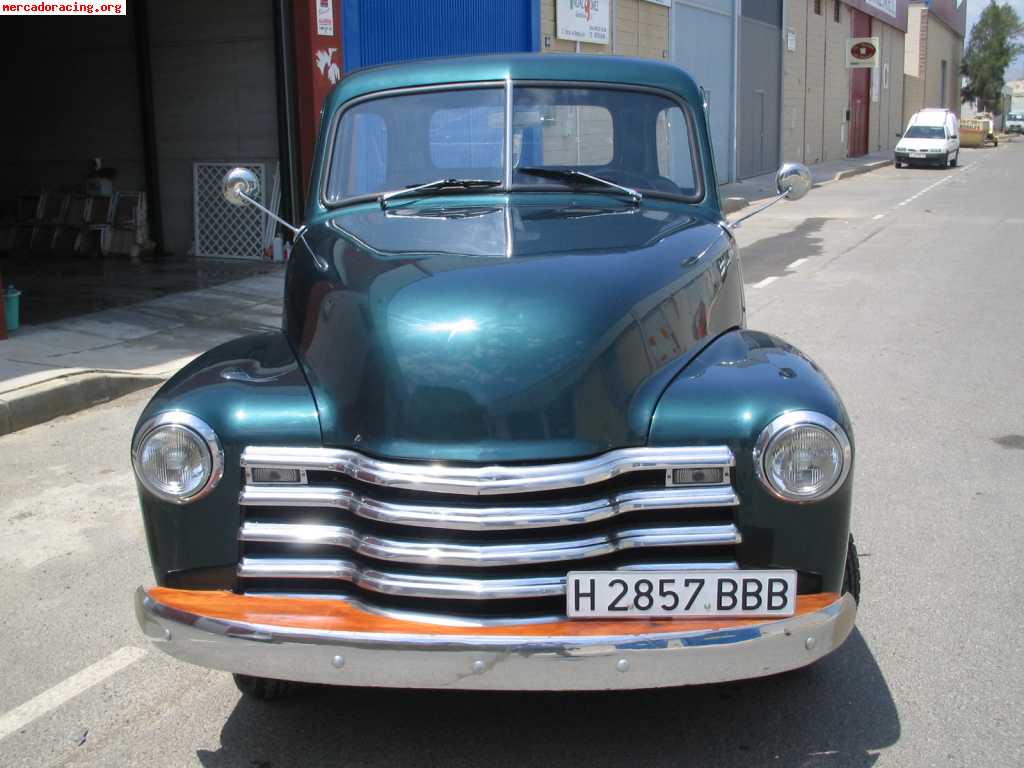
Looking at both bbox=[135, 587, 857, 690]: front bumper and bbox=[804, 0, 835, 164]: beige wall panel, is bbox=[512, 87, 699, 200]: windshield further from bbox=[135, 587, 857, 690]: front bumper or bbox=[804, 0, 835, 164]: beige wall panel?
bbox=[804, 0, 835, 164]: beige wall panel

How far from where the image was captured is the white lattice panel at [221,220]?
14219 millimetres

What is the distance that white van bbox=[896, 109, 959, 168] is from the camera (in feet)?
119

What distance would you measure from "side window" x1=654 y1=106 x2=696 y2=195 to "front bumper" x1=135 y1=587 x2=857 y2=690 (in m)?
2.19

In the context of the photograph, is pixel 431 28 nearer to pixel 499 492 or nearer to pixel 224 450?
pixel 224 450

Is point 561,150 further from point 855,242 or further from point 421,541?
point 855,242

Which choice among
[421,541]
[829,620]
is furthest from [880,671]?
[421,541]

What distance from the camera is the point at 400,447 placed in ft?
9.55

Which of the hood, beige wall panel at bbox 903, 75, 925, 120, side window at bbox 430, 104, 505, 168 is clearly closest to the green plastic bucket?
side window at bbox 430, 104, 505, 168

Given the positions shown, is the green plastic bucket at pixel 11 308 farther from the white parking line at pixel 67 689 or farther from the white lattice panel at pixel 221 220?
the white parking line at pixel 67 689

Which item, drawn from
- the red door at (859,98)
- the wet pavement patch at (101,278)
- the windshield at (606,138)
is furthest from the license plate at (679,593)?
the red door at (859,98)

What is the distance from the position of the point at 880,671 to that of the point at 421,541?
5.57ft

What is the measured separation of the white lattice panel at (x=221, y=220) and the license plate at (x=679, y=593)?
1207 centimetres

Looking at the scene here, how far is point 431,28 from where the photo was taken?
1501 cm

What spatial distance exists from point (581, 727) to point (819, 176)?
30757 millimetres
